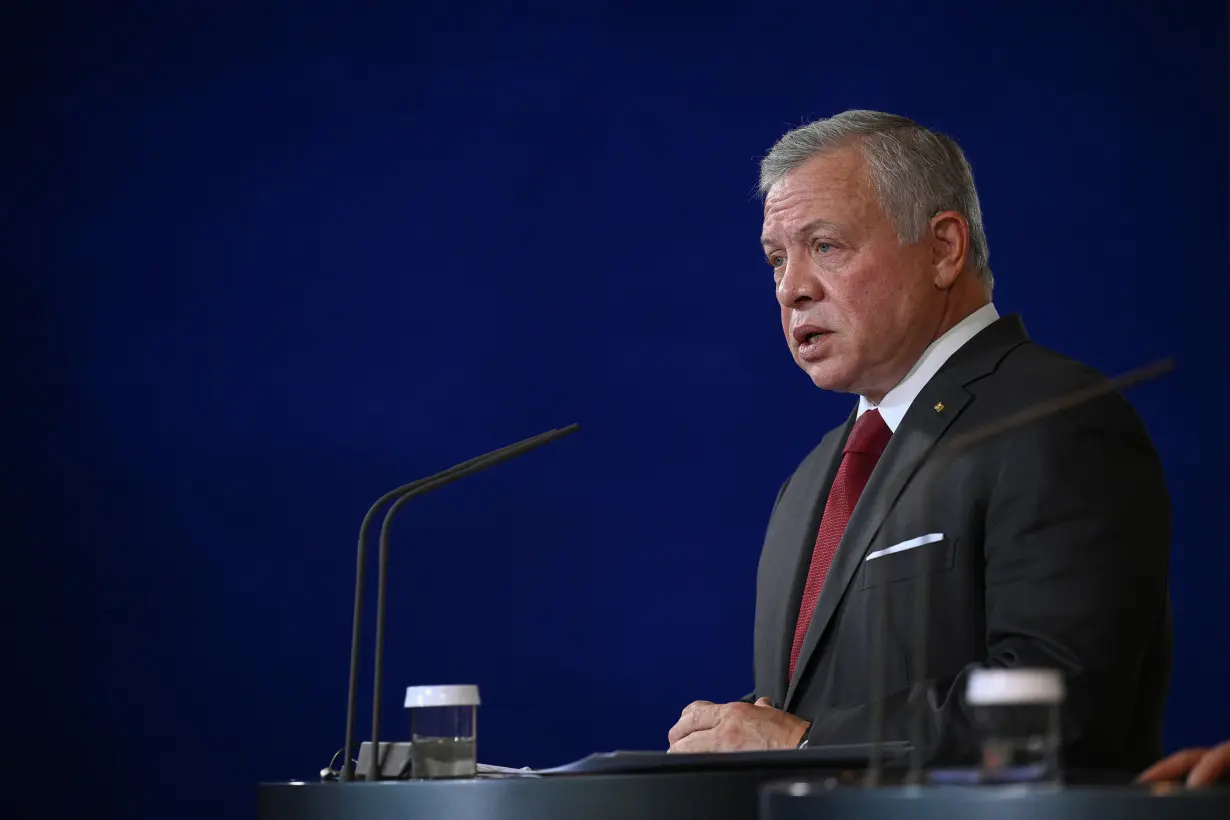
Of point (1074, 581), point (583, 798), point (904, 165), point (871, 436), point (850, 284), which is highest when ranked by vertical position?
point (904, 165)

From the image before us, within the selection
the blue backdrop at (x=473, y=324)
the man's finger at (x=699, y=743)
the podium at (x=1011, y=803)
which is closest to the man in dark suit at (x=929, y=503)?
the man's finger at (x=699, y=743)

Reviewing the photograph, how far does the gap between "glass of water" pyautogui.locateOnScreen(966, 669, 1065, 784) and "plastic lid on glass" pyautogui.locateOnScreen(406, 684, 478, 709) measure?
1.84 ft

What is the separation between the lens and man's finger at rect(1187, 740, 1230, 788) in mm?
1103

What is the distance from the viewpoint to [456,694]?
1537 millimetres

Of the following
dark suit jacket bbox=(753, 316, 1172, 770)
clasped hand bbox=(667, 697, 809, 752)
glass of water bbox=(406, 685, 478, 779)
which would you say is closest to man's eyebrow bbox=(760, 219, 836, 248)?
dark suit jacket bbox=(753, 316, 1172, 770)

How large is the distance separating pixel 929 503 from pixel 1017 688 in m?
0.84

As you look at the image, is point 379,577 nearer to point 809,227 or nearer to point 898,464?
point 898,464

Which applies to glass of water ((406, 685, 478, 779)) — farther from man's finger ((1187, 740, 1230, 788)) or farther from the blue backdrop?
the blue backdrop

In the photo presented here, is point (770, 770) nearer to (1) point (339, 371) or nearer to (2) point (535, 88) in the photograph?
(1) point (339, 371)

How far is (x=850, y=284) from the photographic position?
2189 millimetres

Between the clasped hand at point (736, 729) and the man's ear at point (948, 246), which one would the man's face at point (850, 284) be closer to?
the man's ear at point (948, 246)

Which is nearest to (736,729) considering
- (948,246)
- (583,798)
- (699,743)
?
(699,743)

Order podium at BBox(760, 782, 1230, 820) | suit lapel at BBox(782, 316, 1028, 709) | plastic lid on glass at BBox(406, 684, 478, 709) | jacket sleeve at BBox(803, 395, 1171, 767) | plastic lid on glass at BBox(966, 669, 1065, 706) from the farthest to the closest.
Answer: suit lapel at BBox(782, 316, 1028, 709), jacket sleeve at BBox(803, 395, 1171, 767), plastic lid on glass at BBox(406, 684, 478, 709), plastic lid on glass at BBox(966, 669, 1065, 706), podium at BBox(760, 782, 1230, 820)

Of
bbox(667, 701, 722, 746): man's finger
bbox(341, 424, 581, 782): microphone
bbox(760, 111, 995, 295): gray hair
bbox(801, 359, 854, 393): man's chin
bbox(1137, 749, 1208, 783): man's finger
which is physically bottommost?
bbox(1137, 749, 1208, 783): man's finger
